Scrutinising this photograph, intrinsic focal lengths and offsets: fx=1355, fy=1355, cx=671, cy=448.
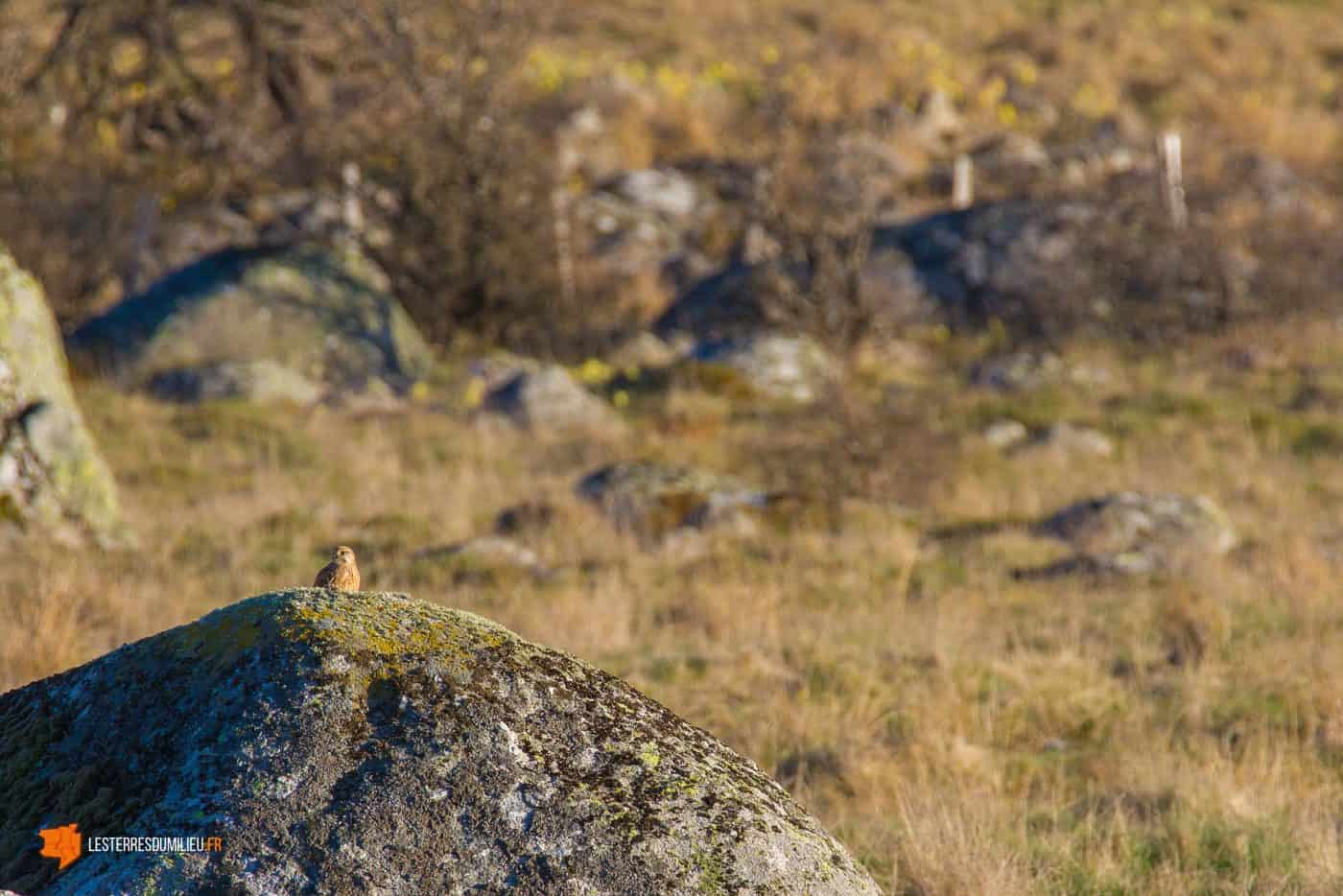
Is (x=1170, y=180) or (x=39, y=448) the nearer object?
(x=39, y=448)

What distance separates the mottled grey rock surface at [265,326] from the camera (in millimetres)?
15719

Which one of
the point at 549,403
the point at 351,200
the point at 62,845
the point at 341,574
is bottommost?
the point at 549,403

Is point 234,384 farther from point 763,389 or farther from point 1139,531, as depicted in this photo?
point 1139,531

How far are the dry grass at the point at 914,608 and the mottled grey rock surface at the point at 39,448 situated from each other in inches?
17.6

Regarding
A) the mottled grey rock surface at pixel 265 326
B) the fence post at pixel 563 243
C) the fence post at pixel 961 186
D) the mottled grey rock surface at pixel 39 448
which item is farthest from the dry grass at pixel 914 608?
the fence post at pixel 961 186

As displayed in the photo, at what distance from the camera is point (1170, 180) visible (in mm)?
18703

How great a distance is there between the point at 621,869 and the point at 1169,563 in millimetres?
7914

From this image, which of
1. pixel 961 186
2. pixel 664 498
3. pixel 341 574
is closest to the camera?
pixel 341 574

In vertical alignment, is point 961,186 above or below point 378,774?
below

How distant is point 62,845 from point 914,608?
6621 millimetres

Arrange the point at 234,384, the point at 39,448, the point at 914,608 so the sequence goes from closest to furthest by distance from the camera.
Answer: the point at 914,608
the point at 39,448
the point at 234,384

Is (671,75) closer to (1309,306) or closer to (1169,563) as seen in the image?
(1309,306)

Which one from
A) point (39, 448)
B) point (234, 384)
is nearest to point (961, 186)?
point (234, 384)

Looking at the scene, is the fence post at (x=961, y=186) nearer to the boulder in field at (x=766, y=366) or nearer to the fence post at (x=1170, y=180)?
the fence post at (x=1170, y=180)
